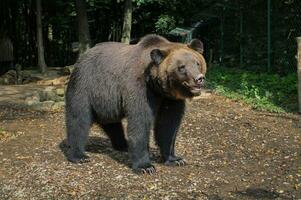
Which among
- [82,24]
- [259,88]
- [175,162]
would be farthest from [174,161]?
[82,24]

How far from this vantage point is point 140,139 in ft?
21.0

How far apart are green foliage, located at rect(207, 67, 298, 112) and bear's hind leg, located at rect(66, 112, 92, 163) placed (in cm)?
435

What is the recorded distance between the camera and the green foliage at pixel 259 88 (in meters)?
10.8

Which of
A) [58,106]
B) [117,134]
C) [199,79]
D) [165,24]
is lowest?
[58,106]

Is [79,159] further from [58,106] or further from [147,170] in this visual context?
[58,106]

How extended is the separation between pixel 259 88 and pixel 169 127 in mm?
A: 5884

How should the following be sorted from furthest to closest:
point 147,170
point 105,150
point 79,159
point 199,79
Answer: point 105,150
point 79,159
point 147,170
point 199,79

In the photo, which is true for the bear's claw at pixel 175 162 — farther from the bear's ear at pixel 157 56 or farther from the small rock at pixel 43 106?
the small rock at pixel 43 106

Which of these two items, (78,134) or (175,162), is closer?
(175,162)

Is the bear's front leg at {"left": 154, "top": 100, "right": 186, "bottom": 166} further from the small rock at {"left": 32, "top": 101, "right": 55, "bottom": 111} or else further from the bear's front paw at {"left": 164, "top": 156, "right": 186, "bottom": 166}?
the small rock at {"left": 32, "top": 101, "right": 55, "bottom": 111}

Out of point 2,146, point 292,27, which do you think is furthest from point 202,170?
point 292,27

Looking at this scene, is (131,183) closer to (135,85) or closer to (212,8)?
(135,85)

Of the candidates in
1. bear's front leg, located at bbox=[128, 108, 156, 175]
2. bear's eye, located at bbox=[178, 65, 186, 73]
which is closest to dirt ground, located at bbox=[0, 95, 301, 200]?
bear's front leg, located at bbox=[128, 108, 156, 175]

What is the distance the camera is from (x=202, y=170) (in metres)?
6.66
